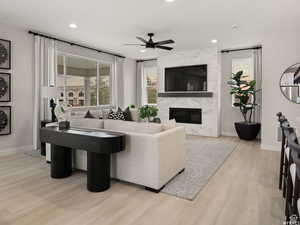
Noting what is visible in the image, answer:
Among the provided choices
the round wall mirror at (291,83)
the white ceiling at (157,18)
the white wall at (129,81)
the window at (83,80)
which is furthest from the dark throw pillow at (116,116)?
the round wall mirror at (291,83)

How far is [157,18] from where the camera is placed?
3.83 metres

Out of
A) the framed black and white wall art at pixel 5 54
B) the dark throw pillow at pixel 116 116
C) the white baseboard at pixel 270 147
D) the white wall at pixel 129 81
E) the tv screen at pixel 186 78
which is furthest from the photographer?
the white wall at pixel 129 81

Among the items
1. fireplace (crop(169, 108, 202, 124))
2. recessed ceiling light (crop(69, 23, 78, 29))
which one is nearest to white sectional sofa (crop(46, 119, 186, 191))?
recessed ceiling light (crop(69, 23, 78, 29))

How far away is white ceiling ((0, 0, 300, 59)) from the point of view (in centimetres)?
322

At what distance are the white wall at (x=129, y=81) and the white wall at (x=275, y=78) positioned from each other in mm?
4873

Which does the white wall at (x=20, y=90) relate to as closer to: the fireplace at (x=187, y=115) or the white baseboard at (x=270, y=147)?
the fireplace at (x=187, y=115)

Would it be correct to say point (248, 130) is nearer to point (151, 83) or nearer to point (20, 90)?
point (151, 83)

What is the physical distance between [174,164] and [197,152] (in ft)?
5.53

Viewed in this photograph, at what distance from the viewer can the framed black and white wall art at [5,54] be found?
414cm

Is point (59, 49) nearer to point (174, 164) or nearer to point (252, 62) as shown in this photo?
point (174, 164)

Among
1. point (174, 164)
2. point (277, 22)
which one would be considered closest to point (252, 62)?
point (277, 22)

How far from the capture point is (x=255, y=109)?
589 centimetres

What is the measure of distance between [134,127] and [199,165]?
146cm

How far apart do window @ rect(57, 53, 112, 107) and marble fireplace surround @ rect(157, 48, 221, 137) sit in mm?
2154
